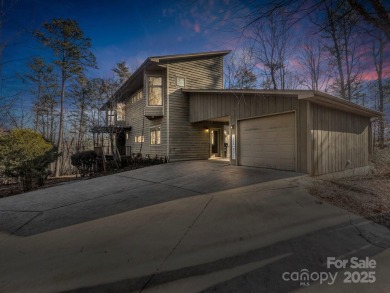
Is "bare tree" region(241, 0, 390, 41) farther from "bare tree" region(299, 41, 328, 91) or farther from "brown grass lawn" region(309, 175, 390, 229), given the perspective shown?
"bare tree" region(299, 41, 328, 91)

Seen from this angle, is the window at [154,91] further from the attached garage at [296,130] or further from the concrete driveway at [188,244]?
the concrete driveway at [188,244]

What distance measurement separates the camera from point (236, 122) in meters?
9.82

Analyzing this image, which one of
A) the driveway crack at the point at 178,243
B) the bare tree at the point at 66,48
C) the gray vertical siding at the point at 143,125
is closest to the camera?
the driveway crack at the point at 178,243

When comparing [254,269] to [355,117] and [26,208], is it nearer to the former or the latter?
[26,208]

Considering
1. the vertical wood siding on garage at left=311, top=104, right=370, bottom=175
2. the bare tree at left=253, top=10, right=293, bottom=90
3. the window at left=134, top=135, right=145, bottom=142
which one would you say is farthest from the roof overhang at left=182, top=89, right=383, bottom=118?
the window at left=134, top=135, right=145, bottom=142

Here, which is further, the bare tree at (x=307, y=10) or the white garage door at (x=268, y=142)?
the white garage door at (x=268, y=142)

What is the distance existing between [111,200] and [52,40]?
18306mm

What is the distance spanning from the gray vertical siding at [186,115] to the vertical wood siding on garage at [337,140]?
7.63m

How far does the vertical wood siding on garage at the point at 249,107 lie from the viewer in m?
6.96

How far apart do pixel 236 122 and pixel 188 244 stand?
7749 mm

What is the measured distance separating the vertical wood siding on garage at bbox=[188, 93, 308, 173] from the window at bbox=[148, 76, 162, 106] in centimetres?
209

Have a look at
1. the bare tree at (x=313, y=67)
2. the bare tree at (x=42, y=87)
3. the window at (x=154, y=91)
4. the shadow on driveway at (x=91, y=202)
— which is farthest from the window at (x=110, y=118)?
the bare tree at (x=313, y=67)

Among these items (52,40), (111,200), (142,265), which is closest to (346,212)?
(142,265)

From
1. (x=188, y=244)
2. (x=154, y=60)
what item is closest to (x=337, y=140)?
(x=188, y=244)
